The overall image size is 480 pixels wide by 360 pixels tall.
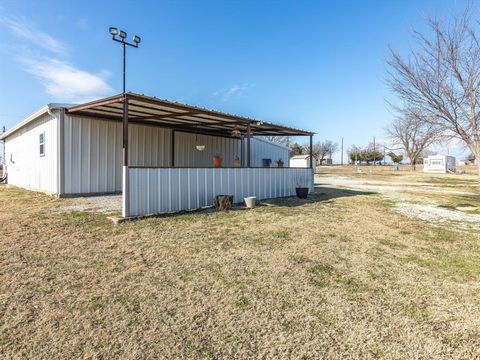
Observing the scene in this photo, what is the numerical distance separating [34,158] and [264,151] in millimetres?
10566

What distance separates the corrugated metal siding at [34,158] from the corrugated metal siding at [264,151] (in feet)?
28.6

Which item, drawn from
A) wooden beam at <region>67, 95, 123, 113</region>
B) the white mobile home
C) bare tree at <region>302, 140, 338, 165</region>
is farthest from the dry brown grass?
bare tree at <region>302, 140, 338, 165</region>

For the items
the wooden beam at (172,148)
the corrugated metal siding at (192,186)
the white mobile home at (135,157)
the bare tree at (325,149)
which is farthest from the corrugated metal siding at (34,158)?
the bare tree at (325,149)

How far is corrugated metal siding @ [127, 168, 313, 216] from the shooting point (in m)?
6.00

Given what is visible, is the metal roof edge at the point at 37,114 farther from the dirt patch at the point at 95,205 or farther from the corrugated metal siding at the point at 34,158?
the dirt patch at the point at 95,205

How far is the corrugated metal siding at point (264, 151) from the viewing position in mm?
15641

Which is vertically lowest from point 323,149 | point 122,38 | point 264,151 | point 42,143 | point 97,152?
point 97,152

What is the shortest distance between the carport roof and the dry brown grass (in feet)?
9.79

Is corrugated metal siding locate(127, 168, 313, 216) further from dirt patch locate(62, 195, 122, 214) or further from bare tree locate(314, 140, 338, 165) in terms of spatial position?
bare tree locate(314, 140, 338, 165)

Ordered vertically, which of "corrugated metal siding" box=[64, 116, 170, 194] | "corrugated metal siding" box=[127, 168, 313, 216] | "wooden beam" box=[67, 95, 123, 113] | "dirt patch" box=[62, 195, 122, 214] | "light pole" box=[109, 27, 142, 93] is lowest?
"dirt patch" box=[62, 195, 122, 214]

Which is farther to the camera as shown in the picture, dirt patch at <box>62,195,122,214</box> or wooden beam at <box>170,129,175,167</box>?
wooden beam at <box>170,129,175,167</box>

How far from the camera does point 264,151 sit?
648 inches

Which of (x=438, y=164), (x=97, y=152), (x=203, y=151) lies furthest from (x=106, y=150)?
(x=438, y=164)

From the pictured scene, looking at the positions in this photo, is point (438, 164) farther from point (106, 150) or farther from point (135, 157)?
point (106, 150)
